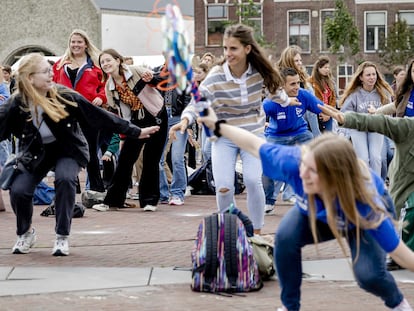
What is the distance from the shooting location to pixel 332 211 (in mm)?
5176

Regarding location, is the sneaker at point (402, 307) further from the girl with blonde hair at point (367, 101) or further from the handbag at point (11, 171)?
the girl with blonde hair at point (367, 101)

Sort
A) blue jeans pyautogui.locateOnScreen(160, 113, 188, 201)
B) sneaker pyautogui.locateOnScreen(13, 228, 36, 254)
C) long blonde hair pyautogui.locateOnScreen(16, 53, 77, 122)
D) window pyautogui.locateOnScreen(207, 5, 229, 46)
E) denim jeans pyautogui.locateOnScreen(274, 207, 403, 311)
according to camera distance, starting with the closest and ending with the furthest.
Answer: denim jeans pyautogui.locateOnScreen(274, 207, 403, 311) → long blonde hair pyautogui.locateOnScreen(16, 53, 77, 122) → sneaker pyautogui.locateOnScreen(13, 228, 36, 254) → blue jeans pyautogui.locateOnScreen(160, 113, 188, 201) → window pyautogui.locateOnScreen(207, 5, 229, 46)

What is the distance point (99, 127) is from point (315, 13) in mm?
41448

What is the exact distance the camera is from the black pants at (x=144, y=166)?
11469 mm

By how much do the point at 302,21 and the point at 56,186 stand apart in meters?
41.7

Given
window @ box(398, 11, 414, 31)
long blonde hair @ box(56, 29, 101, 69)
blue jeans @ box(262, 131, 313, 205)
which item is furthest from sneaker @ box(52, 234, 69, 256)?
window @ box(398, 11, 414, 31)

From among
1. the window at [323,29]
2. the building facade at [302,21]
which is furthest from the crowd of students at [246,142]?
the building facade at [302,21]

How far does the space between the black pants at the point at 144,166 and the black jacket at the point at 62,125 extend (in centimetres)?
309

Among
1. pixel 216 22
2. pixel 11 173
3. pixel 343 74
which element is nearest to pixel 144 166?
pixel 11 173

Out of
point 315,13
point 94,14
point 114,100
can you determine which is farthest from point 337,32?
→ point 114,100

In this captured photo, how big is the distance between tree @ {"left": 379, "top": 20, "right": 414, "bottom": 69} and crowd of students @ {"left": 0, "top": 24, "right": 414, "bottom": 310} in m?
30.8

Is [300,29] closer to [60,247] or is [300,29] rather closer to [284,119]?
[284,119]

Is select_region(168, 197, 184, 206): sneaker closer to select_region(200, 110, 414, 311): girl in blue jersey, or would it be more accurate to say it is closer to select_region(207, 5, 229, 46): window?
select_region(200, 110, 414, 311): girl in blue jersey

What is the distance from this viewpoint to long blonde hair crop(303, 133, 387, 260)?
508cm
